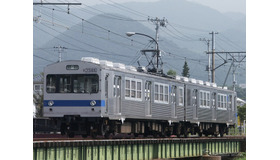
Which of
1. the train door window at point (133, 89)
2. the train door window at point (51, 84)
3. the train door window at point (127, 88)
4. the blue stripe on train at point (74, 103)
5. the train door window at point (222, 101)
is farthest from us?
the train door window at point (222, 101)

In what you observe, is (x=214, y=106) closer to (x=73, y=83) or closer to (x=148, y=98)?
(x=148, y=98)

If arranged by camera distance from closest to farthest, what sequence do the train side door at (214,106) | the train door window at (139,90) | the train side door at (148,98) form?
the train door window at (139,90) → the train side door at (148,98) → the train side door at (214,106)

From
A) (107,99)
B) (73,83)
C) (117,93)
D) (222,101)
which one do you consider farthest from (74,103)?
(222,101)

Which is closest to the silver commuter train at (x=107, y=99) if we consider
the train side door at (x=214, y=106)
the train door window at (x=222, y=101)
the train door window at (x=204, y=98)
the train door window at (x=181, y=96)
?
the train door window at (x=181, y=96)

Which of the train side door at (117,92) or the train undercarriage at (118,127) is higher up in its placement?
the train side door at (117,92)

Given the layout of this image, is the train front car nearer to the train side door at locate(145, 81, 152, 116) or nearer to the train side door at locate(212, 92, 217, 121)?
the train side door at locate(145, 81, 152, 116)

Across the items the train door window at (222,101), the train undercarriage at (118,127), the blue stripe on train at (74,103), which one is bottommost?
the train undercarriage at (118,127)

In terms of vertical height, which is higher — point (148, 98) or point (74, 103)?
point (148, 98)

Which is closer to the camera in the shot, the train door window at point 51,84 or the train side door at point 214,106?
the train door window at point 51,84

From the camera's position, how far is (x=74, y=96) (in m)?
30.3

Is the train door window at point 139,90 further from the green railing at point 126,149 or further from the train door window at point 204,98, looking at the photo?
the train door window at point 204,98

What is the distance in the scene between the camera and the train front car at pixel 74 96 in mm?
30078

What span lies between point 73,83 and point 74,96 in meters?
0.64
